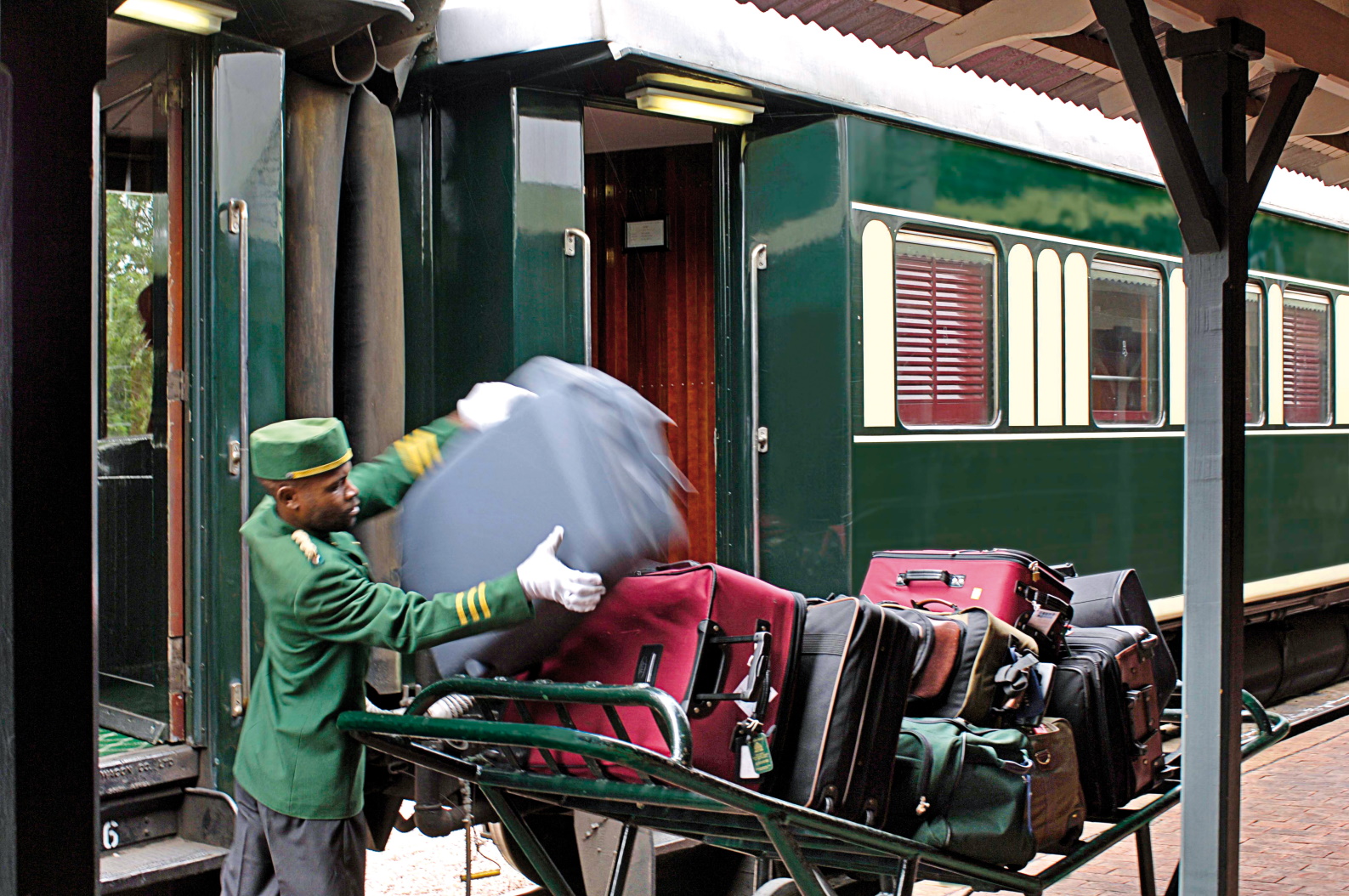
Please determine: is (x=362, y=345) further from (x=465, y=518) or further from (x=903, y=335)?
(x=903, y=335)

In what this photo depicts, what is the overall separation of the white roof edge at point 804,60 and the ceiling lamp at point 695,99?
9cm

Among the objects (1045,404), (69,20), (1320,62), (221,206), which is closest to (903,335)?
(1045,404)

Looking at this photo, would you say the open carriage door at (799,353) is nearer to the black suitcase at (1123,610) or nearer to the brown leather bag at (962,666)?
the black suitcase at (1123,610)

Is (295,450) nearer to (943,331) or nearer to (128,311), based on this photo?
(128,311)

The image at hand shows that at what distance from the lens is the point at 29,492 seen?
1732mm

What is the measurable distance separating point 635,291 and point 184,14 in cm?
265

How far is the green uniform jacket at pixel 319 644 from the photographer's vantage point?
300 centimetres

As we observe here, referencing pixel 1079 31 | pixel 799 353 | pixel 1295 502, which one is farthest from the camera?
pixel 1295 502

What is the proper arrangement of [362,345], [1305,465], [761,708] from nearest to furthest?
1. [761,708]
2. [362,345]
3. [1305,465]

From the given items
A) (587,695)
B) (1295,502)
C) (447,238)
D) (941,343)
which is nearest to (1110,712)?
(587,695)

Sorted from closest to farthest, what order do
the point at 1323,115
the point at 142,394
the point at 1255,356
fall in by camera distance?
1. the point at 142,394
2. the point at 1323,115
3. the point at 1255,356

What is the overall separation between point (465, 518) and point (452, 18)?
2389 millimetres

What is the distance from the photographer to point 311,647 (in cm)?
314

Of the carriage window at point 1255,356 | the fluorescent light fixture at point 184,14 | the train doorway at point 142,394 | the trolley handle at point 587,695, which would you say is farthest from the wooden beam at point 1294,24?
the carriage window at point 1255,356
